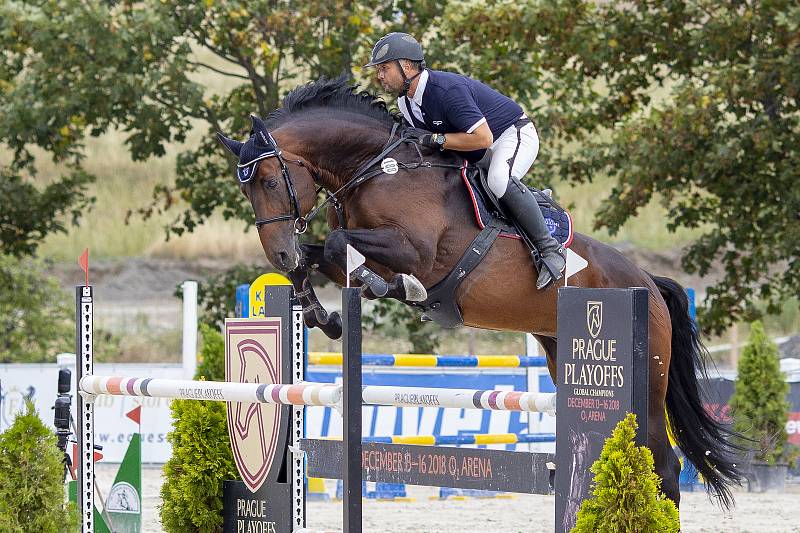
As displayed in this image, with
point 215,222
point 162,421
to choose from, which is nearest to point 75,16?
point 162,421

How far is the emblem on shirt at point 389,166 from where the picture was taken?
4.29m

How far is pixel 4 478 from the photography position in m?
3.62

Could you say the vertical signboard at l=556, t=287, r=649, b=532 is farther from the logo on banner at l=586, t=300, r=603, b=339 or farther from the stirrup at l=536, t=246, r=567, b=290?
the stirrup at l=536, t=246, r=567, b=290

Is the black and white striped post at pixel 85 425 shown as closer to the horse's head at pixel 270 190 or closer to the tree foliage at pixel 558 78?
the horse's head at pixel 270 190

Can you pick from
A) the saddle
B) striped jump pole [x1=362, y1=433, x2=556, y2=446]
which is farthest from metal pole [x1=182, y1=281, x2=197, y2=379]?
the saddle

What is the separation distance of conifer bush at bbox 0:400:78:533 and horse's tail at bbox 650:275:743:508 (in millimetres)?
2553

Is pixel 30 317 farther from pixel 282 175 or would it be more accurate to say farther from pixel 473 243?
pixel 473 243

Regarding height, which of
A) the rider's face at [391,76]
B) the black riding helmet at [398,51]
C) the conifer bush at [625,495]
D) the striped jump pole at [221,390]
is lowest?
the conifer bush at [625,495]

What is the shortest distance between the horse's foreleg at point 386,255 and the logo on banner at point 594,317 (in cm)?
106

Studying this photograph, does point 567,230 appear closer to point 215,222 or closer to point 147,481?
point 147,481

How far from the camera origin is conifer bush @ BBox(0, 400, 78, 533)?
3598 millimetres

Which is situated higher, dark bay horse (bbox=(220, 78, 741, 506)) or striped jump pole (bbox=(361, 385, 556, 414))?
dark bay horse (bbox=(220, 78, 741, 506))

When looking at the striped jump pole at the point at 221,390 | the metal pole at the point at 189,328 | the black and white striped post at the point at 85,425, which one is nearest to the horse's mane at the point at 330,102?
the black and white striped post at the point at 85,425

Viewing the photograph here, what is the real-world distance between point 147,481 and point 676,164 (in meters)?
5.47
